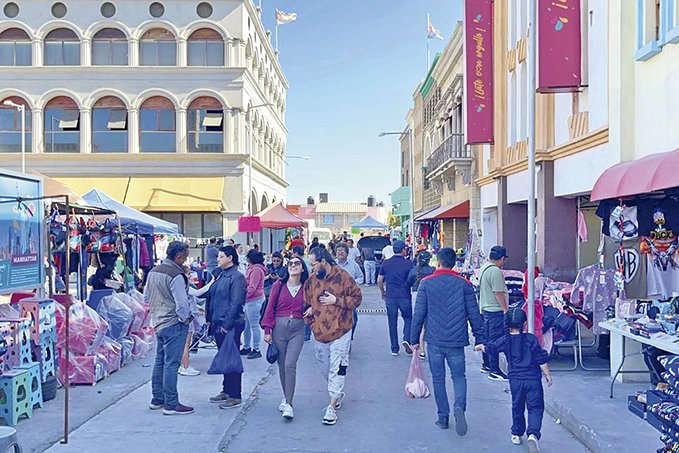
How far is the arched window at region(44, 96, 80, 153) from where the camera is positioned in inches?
1101

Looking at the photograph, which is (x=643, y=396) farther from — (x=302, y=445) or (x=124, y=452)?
(x=124, y=452)

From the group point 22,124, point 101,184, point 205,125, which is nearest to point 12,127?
point 22,124

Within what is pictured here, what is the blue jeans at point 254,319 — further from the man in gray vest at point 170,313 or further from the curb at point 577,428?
the curb at point 577,428

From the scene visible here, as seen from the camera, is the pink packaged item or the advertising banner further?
the pink packaged item

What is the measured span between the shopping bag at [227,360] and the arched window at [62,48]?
25569 mm

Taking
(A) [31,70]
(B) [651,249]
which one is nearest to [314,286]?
(B) [651,249]

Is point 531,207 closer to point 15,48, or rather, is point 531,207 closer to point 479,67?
point 479,67

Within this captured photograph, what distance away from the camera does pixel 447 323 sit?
596 cm

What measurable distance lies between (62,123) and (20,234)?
74.6 feet

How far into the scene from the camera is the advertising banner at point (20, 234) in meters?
7.35

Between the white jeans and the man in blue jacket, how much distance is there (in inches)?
31.7

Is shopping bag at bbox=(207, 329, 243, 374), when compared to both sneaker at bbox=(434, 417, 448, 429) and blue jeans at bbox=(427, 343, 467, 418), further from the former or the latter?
sneaker at bbox=(434, 417, 448, 429)

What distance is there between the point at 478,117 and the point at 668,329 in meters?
10.3

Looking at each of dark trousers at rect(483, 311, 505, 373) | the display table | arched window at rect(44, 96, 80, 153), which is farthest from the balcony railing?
arched window at rect(44, 96, 80, 153)
